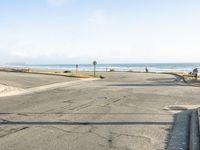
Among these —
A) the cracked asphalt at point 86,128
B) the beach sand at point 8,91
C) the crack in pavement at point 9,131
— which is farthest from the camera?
the beach sand at point 8,91

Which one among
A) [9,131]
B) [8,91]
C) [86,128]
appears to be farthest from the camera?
[8,91]

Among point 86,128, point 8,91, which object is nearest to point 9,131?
point 86,128

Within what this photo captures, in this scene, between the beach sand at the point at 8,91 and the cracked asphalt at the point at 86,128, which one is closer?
the cracked asphalt at the point at 86,128

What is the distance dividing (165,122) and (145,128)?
1.44 meters

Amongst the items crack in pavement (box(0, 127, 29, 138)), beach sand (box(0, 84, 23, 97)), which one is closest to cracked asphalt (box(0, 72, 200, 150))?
crack in pavement (box(0, 127, 29, 138))

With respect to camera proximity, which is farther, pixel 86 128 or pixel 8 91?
pixel 8 91

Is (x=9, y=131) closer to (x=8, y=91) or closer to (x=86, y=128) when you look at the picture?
(x=86, y=128)

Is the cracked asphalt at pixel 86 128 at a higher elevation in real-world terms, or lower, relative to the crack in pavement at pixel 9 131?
lower

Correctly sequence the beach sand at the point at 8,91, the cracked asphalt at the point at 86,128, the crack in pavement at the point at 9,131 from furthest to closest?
the beach sand at the point at 8,91
the crack in pavement at the point at 9,131
the cracked asphalt at the point at 86,128

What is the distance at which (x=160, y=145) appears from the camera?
344 inches

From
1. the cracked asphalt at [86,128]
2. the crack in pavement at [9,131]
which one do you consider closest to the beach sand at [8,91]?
the cracked asphalt at [86,128]

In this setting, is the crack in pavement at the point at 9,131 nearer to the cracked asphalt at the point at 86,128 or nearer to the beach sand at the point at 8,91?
the cracked asphalt at the point at 86,128

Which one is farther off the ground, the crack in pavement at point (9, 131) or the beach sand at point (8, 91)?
the crack in pavement at point (9, 131)

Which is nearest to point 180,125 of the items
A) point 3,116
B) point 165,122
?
point 165,122
